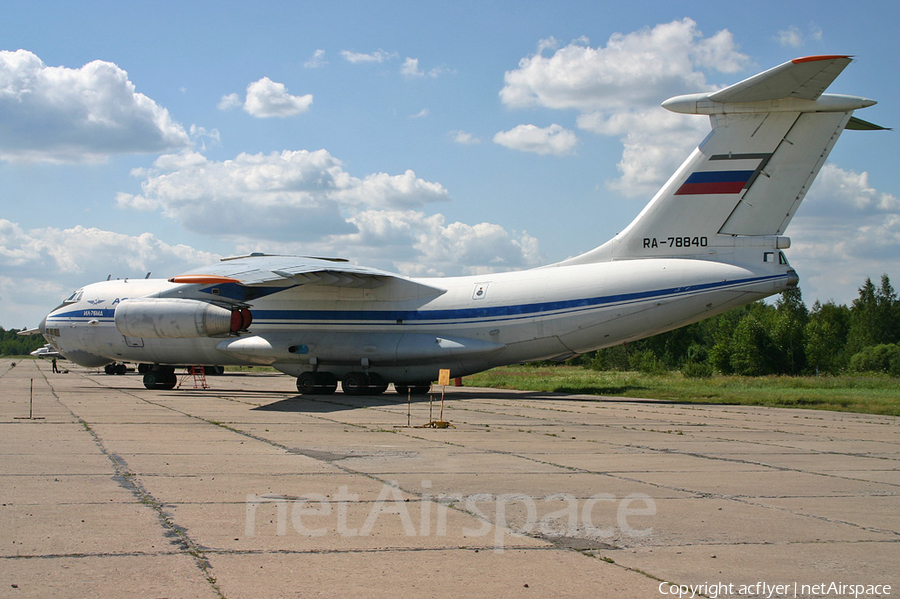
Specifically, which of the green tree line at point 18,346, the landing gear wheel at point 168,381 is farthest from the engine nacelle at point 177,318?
the green tree line at point 18,346

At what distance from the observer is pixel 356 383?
867 inches

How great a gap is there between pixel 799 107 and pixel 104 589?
1777 centimetres

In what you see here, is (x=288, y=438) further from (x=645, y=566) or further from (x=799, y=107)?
(x=799, y=107)

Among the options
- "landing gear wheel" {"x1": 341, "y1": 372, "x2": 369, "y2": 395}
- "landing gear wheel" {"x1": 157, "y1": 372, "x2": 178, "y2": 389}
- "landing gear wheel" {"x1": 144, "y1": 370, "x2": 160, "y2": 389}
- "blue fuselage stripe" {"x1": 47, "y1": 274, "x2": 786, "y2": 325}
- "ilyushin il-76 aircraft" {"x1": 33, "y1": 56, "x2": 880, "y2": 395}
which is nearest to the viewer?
"ilyushin il-76 aircraft" {"x1": 33, "y1": 56, "x2": 880, "y2": 395}

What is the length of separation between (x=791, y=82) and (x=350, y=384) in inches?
538

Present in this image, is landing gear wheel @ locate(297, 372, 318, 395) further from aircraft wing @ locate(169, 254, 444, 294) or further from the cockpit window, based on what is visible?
the cockpit window

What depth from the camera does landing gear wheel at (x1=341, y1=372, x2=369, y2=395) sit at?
2200cm

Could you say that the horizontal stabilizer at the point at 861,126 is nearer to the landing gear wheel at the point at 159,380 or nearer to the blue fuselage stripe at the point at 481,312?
the blue fuselage stripe at the point at 481,312

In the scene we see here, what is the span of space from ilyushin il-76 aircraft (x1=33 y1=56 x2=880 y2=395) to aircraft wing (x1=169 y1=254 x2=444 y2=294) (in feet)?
0.19

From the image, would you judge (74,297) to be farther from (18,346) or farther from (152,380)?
(18,346)

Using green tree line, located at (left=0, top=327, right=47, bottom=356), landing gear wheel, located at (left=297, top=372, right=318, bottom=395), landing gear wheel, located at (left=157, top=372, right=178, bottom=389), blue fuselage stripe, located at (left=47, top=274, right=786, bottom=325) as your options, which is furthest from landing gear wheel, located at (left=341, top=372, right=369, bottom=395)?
green tree line, located at (left=0, top=327, right=47, bottom=356)

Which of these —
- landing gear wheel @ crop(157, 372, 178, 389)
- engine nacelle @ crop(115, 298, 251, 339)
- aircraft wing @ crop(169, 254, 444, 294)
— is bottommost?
landing gear wheel @ crop(157, 372, 178, 389)

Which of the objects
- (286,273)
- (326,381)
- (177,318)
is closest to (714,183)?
(286,273)

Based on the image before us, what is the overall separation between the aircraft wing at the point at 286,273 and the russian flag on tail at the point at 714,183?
7.35 metres
